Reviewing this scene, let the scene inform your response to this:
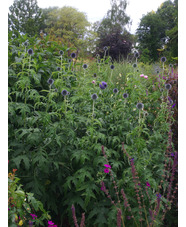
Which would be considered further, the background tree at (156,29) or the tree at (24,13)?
the tree at (24,13)

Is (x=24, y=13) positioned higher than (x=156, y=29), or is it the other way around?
(x=24, y=13)

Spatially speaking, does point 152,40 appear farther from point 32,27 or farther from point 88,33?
point 32,27

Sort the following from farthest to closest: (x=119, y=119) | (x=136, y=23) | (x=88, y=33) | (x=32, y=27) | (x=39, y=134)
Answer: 1. (x=136, y=23)
2. (x=88, y=33)
3. (x=32, y=27)
4. (x=119, y=119)
5. (x=39, y=134)

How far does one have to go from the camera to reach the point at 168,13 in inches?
1176

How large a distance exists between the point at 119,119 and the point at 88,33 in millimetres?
29209

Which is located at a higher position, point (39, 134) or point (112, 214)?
point (39, 134)

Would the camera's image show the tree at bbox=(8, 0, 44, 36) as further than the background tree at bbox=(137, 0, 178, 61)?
Yes

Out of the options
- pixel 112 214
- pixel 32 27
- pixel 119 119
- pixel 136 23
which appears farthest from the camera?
pixel 136 23

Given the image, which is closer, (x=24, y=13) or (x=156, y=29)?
(x=156, y=29)
